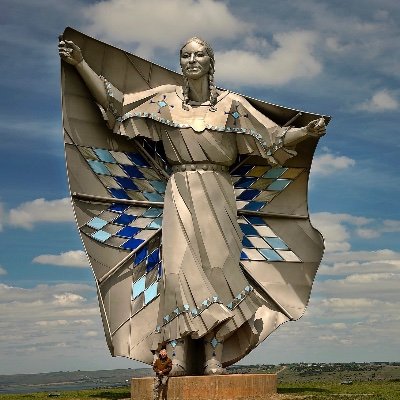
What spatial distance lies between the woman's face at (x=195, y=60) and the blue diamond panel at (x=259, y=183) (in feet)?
7.75

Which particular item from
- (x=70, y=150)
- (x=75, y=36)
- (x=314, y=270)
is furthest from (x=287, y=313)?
(x=75, y=36)

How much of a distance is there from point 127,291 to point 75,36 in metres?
5.28

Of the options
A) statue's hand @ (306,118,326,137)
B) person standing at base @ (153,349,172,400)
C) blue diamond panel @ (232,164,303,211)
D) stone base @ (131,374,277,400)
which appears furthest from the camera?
blue diamond panel @ (232,164,303,211)

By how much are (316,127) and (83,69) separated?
480cm

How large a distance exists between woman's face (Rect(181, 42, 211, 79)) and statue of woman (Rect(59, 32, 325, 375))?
0.02 m

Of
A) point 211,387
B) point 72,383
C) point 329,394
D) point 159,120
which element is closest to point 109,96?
point 159,120

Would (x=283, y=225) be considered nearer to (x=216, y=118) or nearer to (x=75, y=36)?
(x=216, y=118)

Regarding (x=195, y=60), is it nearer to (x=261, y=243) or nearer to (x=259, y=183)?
(x=259, y=183)

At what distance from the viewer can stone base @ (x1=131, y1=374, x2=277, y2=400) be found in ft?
42.5

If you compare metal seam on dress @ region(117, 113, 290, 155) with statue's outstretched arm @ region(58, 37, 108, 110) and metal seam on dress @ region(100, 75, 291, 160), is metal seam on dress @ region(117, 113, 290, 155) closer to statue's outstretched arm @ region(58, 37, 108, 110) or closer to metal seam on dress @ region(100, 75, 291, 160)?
metal seam on dress @ region(100, 75, 291, 160)

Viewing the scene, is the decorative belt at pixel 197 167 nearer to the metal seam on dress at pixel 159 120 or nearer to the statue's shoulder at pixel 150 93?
the metal seam on dress at pixel 159 120

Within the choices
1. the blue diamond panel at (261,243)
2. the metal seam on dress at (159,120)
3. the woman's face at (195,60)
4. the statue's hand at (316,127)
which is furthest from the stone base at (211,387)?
the woman's face at (195,60)

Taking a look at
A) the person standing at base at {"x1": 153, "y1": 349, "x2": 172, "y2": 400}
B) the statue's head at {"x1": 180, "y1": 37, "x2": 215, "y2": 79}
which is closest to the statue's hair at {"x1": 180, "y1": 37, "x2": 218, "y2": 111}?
the statue's head at {"x1": 180, "y1": 37, "x2": 215, "y2": 79}

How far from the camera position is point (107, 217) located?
15.5 meters
